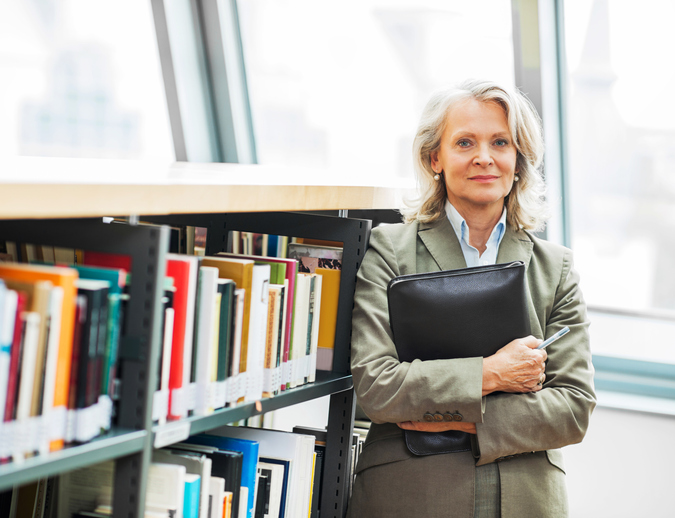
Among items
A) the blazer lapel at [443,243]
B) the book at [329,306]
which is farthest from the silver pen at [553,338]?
the book at [329,306]

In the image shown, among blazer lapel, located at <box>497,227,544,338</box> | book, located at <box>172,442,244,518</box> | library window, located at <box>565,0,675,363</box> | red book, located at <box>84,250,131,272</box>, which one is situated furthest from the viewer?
library window, located at <box>565,0,675,363</box>

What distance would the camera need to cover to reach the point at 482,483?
5.81ft

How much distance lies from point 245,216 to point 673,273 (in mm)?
2385

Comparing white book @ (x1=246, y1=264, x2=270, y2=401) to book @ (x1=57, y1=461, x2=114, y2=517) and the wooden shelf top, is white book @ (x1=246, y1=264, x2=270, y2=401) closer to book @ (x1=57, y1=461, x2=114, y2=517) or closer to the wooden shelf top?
the wooden shelf top

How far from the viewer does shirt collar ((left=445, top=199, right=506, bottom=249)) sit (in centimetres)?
198

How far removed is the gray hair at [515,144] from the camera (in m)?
1.97

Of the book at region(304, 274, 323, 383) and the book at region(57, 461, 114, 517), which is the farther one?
the book at region(304, 274, 323, 383)

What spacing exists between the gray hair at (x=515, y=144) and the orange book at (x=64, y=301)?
119 centimetres

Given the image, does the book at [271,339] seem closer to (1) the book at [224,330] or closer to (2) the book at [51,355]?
(1) the book at [224,330]

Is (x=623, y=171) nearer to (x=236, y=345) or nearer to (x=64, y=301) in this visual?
(x=236, y=345)

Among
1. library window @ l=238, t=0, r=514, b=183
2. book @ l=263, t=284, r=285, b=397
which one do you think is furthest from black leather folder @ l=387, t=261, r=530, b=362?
library window @ l=238, t=0, r=514, b=183

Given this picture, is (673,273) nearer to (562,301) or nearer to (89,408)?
(562,301)

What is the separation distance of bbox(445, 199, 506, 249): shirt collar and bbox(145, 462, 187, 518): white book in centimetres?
106

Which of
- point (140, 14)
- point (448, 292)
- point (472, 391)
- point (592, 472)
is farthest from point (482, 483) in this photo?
point (140, 14)
